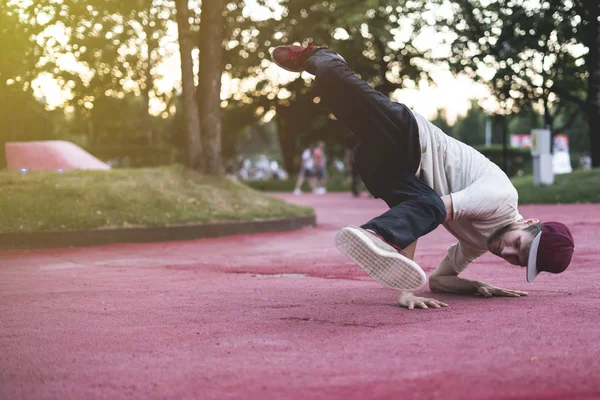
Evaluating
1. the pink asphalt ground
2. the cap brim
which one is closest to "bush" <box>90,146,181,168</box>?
the pink asphalt ground

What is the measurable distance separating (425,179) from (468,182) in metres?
0.30

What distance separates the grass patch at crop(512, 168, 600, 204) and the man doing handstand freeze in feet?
51.6

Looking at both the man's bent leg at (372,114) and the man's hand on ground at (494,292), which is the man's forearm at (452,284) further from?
the man's bent leg at (372,114)

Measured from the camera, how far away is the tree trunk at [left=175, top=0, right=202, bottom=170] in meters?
16.5

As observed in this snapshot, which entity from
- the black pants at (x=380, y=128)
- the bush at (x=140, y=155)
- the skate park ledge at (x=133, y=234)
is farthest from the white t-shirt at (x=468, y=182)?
the bush at (x=140, y=155)

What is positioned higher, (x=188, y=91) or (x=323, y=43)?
(x=323, y=43)

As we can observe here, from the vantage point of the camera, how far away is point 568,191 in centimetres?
2156

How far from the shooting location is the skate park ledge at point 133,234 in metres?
12.3

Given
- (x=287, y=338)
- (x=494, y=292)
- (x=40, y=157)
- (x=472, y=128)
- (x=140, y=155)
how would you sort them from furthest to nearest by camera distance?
(x=472, y=128) → (x=140, y=155) → (x=40, y=157) → (x=494, y=292) → (x=287, y=338)

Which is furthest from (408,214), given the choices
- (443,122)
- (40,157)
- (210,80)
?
(443,122)

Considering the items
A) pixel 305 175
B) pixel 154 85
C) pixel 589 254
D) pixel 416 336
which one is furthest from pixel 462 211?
pixel 154 85

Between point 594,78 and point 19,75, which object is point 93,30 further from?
point 594,78

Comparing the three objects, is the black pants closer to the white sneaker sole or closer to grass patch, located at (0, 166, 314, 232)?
the white sneaker sole

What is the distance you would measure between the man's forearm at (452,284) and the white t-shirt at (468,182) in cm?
61
